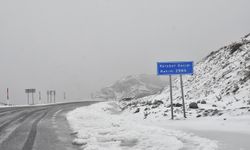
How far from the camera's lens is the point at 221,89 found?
21219mm

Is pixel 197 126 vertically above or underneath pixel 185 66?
underneath

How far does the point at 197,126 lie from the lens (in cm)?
1189

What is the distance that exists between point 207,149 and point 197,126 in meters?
4.46

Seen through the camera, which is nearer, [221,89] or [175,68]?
[175,68]

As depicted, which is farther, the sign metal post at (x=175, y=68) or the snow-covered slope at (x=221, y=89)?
the snow-covered slope at (x=221, y=89)

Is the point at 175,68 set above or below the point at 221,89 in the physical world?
above

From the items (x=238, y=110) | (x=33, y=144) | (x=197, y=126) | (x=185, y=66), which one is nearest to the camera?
(x=33, y=144)

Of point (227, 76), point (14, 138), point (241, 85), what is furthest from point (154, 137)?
point (227, 76)

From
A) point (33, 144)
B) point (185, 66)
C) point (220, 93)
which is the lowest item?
point (33, 144)

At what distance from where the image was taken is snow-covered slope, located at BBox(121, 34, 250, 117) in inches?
607

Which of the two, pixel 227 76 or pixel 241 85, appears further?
pixel 227 76

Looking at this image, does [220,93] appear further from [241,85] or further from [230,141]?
[230,141]

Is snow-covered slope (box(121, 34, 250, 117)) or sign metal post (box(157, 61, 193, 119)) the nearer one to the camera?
sign metal post (box(157, 61, 193, 119))

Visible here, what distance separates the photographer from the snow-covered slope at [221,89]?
1541 cm
